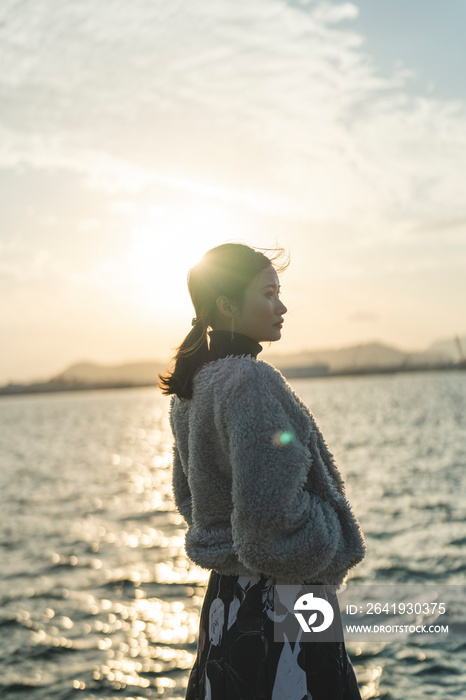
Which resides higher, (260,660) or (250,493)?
(250,493)

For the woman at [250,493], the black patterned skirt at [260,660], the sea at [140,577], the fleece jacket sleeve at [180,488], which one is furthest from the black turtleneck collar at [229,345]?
the sea at [140,577]

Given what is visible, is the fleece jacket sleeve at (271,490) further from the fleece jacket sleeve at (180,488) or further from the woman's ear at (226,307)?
the fleece jacket sleeve at (180,488)

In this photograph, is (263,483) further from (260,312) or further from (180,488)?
(180,488)

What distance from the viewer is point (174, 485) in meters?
2.73

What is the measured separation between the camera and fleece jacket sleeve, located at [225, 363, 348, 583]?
2021 mm

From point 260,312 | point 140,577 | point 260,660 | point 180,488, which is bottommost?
point 140,577

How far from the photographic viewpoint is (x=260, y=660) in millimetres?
2109

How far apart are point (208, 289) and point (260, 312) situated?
7.8 inches

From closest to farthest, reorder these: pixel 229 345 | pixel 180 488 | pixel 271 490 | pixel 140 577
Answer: pixel 271 490, pixel 229 345, pixel 180 488, pixel 140 577

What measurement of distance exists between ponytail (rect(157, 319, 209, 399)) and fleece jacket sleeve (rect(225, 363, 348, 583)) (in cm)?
24

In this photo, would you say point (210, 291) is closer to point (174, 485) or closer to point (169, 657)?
point (174, 485)

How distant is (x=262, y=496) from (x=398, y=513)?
13.6 metres

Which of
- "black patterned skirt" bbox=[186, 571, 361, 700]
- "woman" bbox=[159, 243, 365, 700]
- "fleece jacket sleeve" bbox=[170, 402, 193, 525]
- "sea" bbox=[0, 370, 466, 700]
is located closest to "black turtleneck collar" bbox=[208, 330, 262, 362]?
"woman" bbox=[159, 243, 365, 700]

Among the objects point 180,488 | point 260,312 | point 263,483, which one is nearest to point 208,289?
point 260,312
